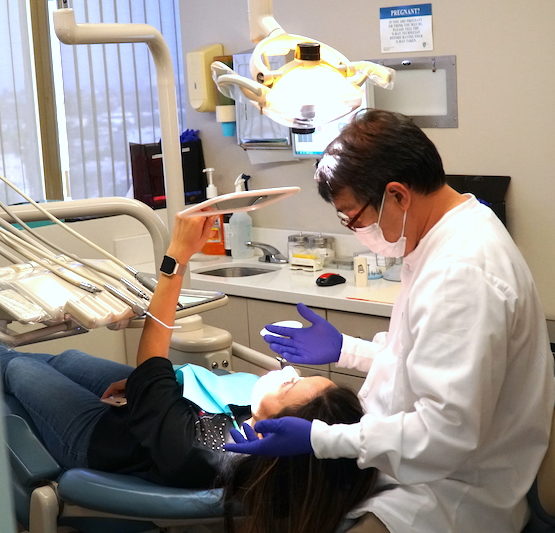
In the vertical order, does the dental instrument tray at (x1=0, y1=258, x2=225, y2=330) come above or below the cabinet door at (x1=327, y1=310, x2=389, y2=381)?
above

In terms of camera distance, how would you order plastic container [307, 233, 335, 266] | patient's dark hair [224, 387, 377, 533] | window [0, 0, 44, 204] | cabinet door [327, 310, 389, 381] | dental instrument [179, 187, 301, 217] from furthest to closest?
1. window [0, 0, 44, 204]
2. plastic container [307, 233, 335, 266]
3. cabinet door [327, 310, 389, 381]
4. dental instrument [179, 187, 301, 217]
5. patient's dark hair [224, 387, 377, 533]

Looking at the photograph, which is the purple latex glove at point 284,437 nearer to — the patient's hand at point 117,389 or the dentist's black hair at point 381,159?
the dentist's black hair at point 381,159

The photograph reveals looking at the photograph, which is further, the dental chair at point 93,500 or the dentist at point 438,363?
the dental chair at point 93,500

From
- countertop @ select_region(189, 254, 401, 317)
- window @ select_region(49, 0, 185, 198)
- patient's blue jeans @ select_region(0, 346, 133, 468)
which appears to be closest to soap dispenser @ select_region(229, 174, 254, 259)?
countertop @ select_region(189, 254, 401, 317)

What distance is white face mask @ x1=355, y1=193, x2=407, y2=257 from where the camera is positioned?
64.5 inches

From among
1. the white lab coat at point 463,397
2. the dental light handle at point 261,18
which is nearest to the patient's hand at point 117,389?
the white lab coat at point 463,397

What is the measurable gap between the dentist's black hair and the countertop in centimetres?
123

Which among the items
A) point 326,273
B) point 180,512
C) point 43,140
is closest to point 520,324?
point 180,512

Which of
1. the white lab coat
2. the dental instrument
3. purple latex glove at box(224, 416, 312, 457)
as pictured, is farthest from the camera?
the dental instrument

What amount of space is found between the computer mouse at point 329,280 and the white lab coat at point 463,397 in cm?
144

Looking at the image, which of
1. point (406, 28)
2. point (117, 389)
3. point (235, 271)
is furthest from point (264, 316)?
point (406, 28)

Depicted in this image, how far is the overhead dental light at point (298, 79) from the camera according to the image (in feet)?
5.53

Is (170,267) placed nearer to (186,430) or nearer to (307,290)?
(186,430)

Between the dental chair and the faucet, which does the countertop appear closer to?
the faucet
